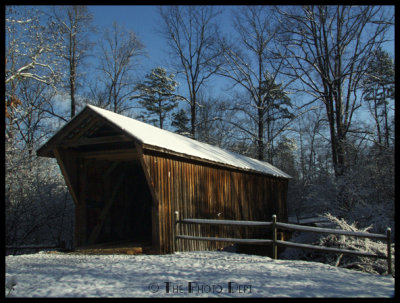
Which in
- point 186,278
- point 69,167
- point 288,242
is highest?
point 69,167

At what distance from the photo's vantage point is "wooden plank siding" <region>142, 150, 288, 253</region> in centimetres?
959

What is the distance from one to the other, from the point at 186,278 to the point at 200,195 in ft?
17.6

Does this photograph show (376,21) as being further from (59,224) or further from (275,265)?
(59,224)

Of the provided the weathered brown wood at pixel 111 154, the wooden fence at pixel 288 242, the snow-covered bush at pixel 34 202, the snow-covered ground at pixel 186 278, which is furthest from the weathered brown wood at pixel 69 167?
the snow-covered bush at pixel 34 202

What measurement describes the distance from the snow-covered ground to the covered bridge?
202cm

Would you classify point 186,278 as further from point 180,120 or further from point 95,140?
point 180,120

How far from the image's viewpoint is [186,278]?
20.8ft

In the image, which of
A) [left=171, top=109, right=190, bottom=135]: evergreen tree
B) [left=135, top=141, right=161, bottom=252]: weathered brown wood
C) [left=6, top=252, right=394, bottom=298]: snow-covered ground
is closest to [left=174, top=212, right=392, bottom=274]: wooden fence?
[left=6, top=252, right=394, bottom=298]: snow-covered ground

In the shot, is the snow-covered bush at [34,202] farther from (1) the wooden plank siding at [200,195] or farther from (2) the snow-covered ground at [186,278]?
(2) the snow-covered ground at [186,278]

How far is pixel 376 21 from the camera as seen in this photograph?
1906 cm

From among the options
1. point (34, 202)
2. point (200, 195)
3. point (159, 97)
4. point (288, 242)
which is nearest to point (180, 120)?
point (159, 97)

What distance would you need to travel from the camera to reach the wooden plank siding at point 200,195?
31.5ft

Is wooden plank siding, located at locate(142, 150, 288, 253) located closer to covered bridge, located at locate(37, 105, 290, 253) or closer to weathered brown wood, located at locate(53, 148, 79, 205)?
covered bridge, located at locate(37, 105, 290, 253)
